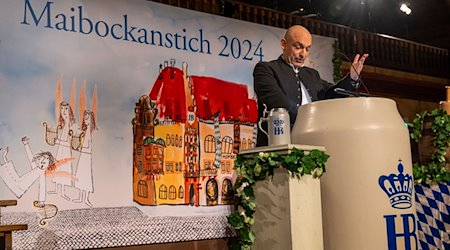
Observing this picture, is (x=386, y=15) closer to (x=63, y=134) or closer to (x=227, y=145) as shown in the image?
(x=227, y=145)

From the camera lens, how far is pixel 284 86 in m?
3.17

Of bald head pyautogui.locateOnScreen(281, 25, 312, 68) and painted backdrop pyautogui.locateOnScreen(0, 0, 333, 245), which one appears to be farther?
painted backdrop pyautogui.locateOnScreen(0, 0, 333, 245)

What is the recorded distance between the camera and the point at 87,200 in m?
3.90

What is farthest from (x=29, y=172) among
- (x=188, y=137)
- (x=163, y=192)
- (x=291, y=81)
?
(x=291, y=81)

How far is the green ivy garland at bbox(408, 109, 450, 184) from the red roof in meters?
2.03

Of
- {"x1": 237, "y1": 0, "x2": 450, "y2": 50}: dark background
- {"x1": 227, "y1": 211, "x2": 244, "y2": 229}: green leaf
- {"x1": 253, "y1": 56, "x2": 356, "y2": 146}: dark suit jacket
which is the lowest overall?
{"x1": 227, "y1": 211, "x2": 244, "y2": 229}: green leaf

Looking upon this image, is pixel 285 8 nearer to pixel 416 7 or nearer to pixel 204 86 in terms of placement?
pixel 416 7

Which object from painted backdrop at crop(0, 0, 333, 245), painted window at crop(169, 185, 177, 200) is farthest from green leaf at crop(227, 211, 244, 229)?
painted window at crop(169, 185, 177, 200)

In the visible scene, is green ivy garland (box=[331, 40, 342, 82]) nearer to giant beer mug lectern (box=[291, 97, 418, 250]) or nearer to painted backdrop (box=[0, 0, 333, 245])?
painted backdrop (box=[0, 0, 333, 245])

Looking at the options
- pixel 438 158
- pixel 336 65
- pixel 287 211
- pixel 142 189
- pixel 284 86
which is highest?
pixel 336 65

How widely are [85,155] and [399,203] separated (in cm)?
241

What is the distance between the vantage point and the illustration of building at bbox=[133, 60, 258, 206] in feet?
14.1

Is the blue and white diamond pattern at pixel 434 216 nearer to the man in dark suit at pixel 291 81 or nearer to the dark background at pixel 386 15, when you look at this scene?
the man in dark suit at pixel 291 81

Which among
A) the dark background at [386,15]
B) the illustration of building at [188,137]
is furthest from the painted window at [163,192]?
the dark background at [386,15]
